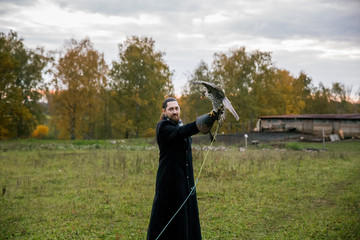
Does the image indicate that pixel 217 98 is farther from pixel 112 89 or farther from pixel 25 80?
pixel 25 80

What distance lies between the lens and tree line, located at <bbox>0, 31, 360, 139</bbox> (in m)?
34.3

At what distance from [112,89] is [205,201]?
3029cm

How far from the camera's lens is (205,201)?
783cm

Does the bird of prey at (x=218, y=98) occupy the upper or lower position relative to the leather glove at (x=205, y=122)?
upper

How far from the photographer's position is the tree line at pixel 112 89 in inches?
1350

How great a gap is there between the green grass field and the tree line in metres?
19.0

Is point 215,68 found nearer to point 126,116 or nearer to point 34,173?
point 126,116

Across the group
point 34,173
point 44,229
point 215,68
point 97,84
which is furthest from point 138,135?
point 44,229

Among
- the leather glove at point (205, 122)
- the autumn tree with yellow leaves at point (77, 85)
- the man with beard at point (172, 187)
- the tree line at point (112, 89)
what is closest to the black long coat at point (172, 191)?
the man with beard at point (172, 187)

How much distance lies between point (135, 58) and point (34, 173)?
972 inches

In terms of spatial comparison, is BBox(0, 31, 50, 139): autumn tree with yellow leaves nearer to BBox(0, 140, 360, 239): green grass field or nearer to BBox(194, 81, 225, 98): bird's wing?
BBox(0, 140, 360, 239): green grass field

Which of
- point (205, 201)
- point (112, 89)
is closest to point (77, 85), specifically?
point (112, 89)

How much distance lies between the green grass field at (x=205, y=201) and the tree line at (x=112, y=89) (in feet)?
62.4

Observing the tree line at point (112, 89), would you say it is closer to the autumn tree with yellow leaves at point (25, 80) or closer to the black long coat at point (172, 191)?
→ the autumn tree with yellow leaves at point (25, 80)
